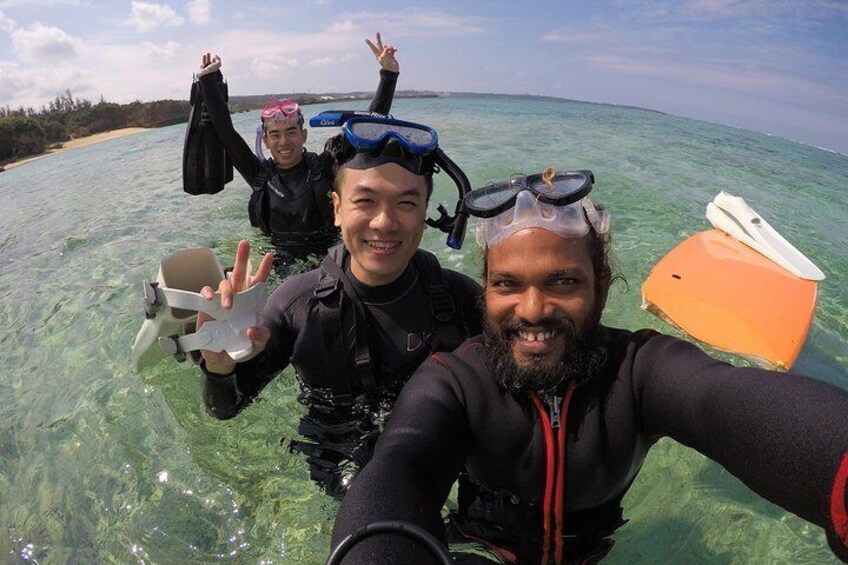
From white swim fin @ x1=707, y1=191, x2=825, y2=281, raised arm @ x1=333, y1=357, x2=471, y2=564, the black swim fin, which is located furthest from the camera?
white swim fin @ x1=707, y1=191, x2=825, y2=281

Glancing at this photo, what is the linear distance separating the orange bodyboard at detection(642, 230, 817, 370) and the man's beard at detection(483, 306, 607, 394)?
11.8 feet

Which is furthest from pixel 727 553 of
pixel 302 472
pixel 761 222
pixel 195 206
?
pixel 195 206

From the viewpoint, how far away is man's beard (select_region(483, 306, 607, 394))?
172 centimetres

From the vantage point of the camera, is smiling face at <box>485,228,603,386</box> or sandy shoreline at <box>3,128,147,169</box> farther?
sandy shoreline at <box>3,128,147,169</box>

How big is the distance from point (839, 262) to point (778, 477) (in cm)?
928

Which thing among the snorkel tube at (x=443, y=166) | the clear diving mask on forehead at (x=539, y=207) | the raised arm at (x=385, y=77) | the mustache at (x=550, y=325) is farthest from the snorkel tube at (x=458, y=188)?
the raised arm at (x=385, y=77)

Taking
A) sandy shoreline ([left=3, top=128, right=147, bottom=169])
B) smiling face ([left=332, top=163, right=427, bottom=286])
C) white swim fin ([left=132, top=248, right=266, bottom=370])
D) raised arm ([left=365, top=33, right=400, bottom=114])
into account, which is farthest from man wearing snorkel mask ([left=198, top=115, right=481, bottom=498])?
sandy shoreline ([left=3, top=128, right=147, bottom=169])

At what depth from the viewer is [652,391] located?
167cm

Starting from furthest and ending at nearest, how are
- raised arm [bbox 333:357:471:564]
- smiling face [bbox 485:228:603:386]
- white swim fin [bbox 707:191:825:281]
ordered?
1. white swim fin [bbox 707:191:825:281]
2. smiling face [bbox 485:228:603:386]
3. raised arm [bbox 333:357:471:564]

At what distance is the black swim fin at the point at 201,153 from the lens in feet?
14.9

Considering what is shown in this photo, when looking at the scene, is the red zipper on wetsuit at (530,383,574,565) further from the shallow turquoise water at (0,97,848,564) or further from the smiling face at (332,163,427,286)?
the smiling face at (332,163,427,286)

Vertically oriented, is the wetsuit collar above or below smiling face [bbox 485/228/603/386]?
below

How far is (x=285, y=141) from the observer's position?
5.46 metres

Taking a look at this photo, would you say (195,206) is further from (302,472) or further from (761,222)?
(761,222)
